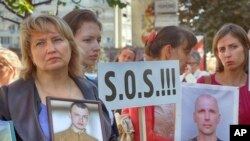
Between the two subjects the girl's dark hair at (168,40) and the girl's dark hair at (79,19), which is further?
the girl's dark hair at (168,40)

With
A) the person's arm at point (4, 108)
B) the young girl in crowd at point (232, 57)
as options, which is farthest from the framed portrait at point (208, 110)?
the person's arm at point (4, 108)

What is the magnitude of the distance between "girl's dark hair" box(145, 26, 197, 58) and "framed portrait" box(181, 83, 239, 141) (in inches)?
10.6

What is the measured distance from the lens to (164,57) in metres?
3.51

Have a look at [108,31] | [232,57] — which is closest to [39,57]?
[232,57]

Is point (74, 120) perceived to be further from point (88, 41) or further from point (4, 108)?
point (88, 41)

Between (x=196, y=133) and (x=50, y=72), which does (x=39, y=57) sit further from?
(x=196, y=133)

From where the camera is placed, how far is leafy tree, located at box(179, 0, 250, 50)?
71.5 ft

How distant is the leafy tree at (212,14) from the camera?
21781 millimetres

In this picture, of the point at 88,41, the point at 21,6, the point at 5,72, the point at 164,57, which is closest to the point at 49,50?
the point at 88,41

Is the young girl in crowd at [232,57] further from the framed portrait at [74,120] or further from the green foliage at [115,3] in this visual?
the green foliage at [115,3]

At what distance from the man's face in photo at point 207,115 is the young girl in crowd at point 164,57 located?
0.14 m

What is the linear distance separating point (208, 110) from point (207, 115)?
0.11ft

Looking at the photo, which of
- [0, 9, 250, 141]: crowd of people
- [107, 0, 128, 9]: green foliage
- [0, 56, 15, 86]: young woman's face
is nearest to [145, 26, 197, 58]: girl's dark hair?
[0, 9, 250, 141]: crowd of people

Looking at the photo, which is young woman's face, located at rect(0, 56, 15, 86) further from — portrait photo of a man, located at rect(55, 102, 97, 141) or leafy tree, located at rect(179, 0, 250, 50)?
leafy tree, located at rect(179, 0, 250, 50)
